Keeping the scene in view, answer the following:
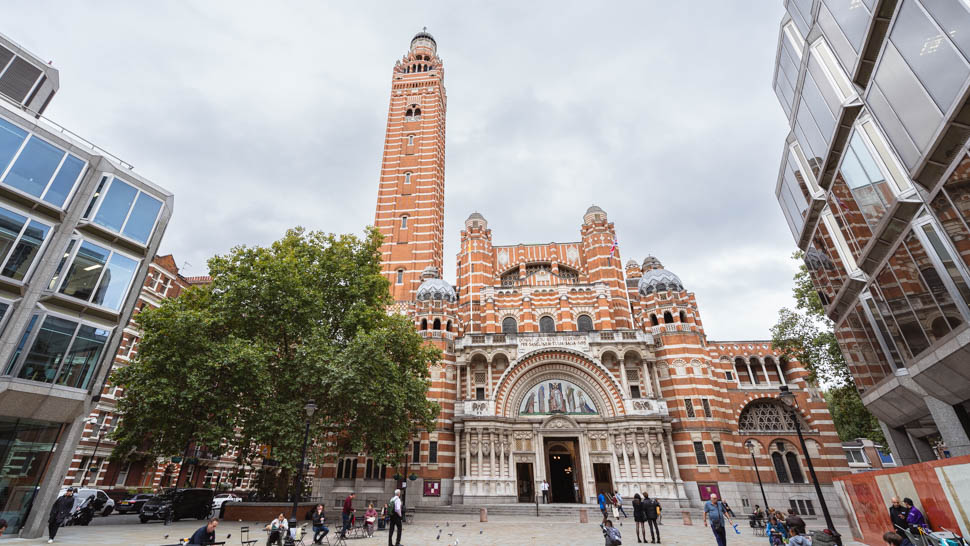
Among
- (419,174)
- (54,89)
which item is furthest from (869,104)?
(419,174)

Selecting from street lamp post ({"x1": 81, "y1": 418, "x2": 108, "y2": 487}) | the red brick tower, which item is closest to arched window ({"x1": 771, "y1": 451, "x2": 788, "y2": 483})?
the red brick tower

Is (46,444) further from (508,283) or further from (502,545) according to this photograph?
(508,283)

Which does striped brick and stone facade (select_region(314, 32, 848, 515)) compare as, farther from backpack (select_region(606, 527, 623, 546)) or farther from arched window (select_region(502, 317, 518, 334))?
backpack (select_region(606, 527, 623, 546))

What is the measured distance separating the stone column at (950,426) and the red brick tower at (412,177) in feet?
119

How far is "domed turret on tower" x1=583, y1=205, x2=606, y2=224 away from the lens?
127 ft

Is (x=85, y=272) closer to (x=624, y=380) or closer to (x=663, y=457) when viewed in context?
(x=624, y=380)

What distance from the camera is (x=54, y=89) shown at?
72.9ft

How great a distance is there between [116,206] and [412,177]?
3658 cm

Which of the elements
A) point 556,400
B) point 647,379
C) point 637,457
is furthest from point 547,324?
point 637,457

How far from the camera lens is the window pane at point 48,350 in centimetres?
1380

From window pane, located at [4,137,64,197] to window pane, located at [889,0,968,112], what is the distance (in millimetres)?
25356

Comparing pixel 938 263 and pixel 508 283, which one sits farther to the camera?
pixel 508 283

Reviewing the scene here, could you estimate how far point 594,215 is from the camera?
3894 cm

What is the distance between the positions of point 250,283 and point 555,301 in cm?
2226
